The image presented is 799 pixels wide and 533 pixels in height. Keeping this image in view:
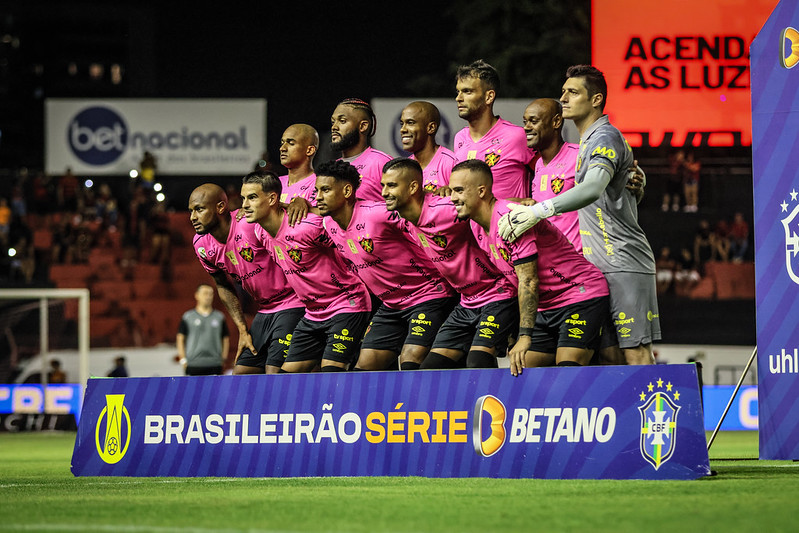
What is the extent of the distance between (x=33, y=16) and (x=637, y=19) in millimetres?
24103

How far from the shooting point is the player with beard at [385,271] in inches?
349

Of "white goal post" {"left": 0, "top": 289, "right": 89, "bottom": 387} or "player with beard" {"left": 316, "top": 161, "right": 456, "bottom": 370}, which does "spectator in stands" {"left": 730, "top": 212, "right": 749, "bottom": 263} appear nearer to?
"white goal post" {"left": 0, "top": 289, "right": 89, "bottom": 387}

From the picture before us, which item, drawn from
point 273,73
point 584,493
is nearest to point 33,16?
point 273,73

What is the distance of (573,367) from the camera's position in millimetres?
7504

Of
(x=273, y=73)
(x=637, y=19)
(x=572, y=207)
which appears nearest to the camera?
(x=572, y=207)

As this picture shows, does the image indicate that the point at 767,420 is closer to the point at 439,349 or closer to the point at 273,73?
the point at 439,349

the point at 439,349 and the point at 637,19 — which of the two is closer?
the point at 439,349

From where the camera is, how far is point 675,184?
26531mm

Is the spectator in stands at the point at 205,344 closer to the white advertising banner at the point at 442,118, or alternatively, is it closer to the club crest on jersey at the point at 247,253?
the club crest on jersey at the point at 247,253

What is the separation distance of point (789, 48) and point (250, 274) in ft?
14.5

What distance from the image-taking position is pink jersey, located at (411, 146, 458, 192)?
9.15m

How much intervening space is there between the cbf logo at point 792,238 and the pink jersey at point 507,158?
5.96ft

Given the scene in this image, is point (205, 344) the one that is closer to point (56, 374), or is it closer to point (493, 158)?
point (493, 158)

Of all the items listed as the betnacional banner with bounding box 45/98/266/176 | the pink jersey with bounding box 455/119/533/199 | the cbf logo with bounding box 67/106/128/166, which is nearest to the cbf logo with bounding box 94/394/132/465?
the pink jersey with bounding box 455/119/533/199
